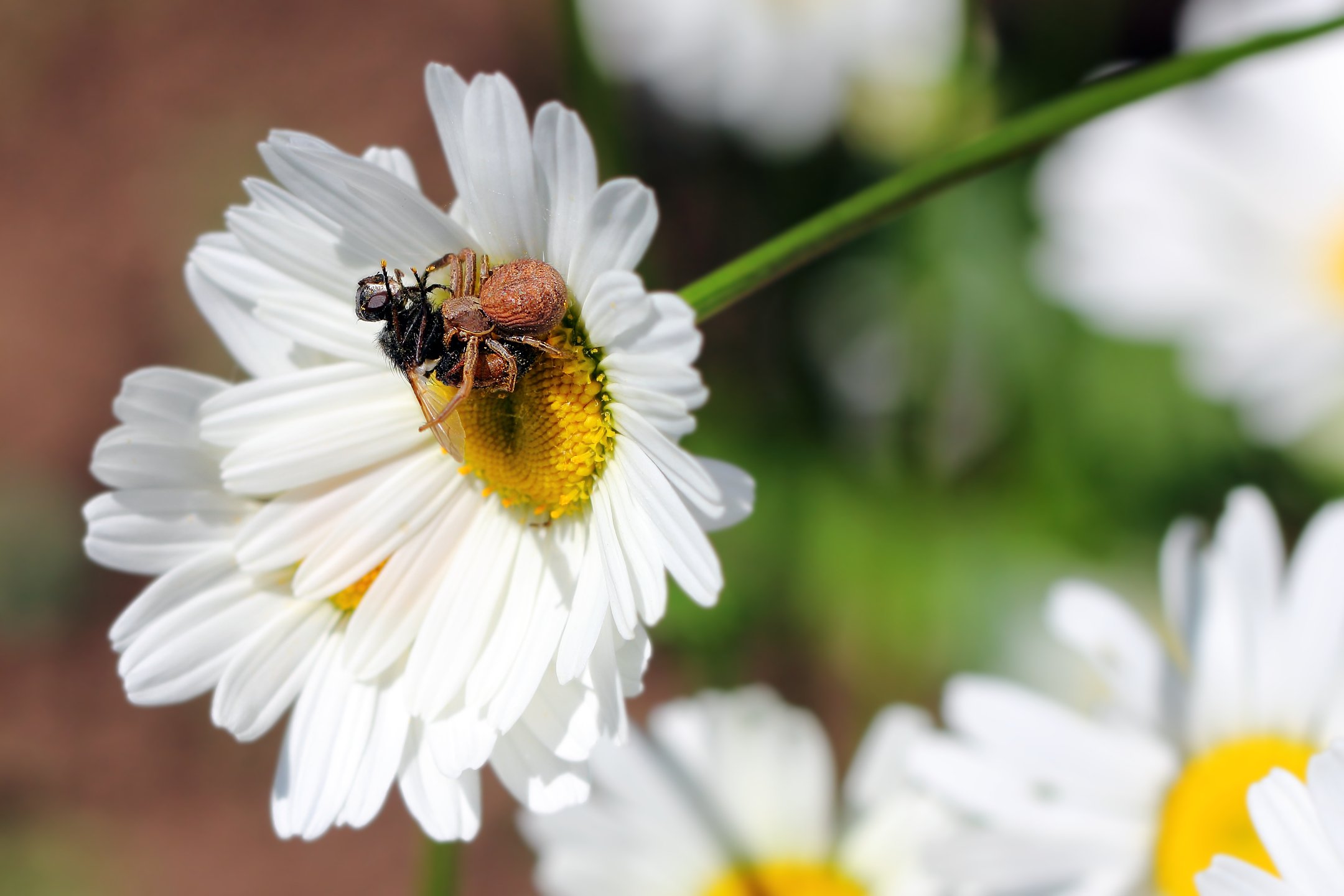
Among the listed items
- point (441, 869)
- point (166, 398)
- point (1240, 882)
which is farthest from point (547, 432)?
point (1240, 882)

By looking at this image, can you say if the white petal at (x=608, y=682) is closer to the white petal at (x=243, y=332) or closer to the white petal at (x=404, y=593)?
the white petal at (x=404, y=593)

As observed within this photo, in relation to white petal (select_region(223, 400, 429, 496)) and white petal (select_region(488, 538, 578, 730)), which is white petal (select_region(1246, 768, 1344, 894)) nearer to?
white petal (select_region(488, 538, 578, 730))

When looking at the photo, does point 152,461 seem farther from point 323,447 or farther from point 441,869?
point 441,869

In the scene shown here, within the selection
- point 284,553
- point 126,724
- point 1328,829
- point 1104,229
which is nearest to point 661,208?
point 1104,229

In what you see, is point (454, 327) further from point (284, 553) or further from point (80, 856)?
point (80, 856)

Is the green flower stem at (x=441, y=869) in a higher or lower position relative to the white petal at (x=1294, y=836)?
lower

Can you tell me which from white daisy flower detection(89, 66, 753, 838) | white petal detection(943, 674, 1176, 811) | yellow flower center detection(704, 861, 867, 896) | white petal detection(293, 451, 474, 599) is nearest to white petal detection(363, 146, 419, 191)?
white daisy flower detection(89, 66, 753, 838)

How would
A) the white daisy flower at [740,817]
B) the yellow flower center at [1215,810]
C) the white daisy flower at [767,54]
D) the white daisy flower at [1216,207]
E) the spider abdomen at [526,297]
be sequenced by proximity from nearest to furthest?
1. the spider abdomen at [526,297]
2. the yellow flower center at [1215,810]
3. the white daisy flower at [740,817]
4. the white daisy flower at [1216,207]
5. the white daisy flower at [767,54]

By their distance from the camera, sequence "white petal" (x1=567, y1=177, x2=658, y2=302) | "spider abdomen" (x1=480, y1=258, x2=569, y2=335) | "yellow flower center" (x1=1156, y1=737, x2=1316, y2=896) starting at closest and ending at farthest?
"white petal" (x1=567, y1=177, x2=658, y2=302), "spider abdomen" (x1=480, y1=258, x2=569, y2=335), "yellow flower center" (x1=1156, y1=737, x2=1316, y2=896)

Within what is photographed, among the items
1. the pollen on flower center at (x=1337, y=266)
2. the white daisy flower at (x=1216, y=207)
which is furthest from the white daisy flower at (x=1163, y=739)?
the pollen on flower center at (x=1337, y=266)
